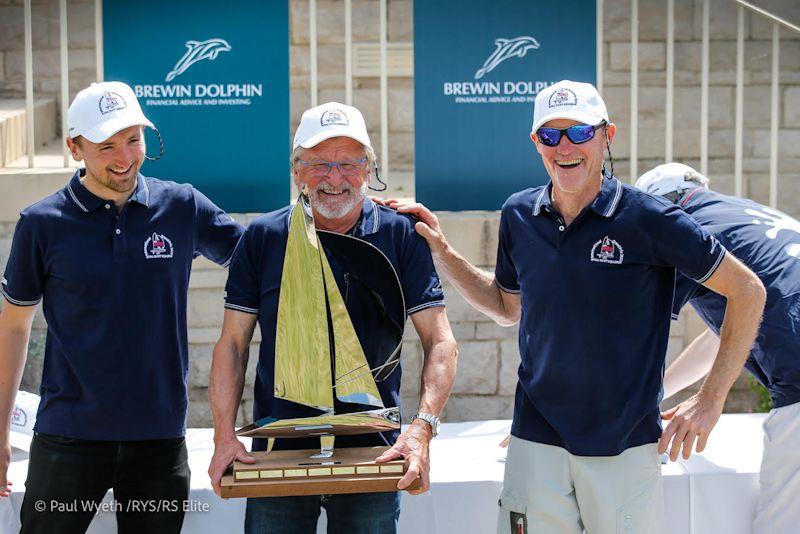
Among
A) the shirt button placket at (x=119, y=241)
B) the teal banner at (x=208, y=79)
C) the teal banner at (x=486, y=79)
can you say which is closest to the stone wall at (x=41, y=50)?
the teal banner at (x=208, y=79)

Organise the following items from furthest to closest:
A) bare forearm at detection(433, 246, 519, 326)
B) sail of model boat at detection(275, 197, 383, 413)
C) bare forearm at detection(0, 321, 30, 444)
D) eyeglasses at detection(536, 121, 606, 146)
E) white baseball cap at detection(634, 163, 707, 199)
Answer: white baseball cap at detection(634, 163, 707, 199)
bare forearm at detection(433, 246, 519, 326)
bare forearm at detection(0, 321, 30, 444)
eyeglasses at detection(536, 121, 606, 146)
sail of model boat at detection(275, 197, 383, 413)

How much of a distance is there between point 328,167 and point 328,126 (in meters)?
0.11

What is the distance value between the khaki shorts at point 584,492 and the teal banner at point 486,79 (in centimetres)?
258

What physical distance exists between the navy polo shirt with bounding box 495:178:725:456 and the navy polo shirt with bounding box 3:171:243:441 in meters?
1.08

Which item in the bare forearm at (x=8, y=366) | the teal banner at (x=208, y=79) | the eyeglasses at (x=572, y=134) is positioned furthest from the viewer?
the teal banner at (x=208, y=79)

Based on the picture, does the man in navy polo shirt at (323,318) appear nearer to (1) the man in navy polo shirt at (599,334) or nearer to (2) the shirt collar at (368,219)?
(2) the shirt collar at (368,219)

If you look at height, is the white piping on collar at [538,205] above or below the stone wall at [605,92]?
below

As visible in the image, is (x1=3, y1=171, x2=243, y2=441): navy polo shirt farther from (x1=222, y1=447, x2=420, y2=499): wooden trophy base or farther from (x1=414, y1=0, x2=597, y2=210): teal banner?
(x1=414, y1=0, x2=597, y2=210): teal banner

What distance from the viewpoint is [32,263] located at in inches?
123

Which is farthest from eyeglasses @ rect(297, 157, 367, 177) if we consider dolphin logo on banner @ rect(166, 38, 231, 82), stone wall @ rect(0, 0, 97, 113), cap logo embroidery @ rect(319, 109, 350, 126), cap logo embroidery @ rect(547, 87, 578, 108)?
stone wall @ rect(0, 0, 97, 113)

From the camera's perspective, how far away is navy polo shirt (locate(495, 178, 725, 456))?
115 inches

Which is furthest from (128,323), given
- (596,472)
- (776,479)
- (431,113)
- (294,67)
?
(294,67)

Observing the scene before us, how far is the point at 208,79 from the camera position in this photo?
5.28 m

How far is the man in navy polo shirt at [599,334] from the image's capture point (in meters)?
2.92
